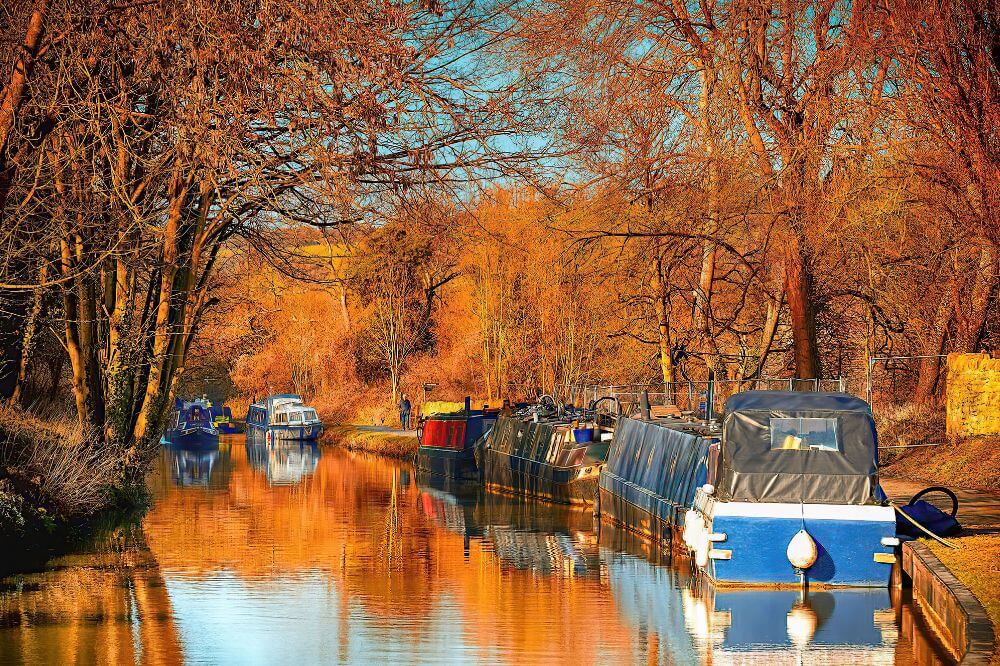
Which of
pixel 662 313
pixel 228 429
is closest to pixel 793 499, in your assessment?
pixel 662 313

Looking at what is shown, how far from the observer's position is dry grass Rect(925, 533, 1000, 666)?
1400 centimetres

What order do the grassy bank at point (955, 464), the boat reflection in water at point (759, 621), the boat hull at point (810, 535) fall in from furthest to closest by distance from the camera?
the grassy bank at point (955, 464) < the boat hull at point (810, 535) < the boat reflection in water at point (759, 621)

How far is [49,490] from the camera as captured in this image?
22.2 meters

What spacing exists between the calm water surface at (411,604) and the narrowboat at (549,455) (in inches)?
117

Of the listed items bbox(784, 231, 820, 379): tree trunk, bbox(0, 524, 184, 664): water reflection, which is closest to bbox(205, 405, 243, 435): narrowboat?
bbox(784, 231, 820, 379): tree trunk

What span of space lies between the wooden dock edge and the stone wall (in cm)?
1112

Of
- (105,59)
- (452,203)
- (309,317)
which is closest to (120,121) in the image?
(105,59)

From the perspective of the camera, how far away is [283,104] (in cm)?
1576

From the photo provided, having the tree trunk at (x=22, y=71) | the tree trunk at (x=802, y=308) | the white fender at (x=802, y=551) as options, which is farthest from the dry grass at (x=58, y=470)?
the tree trunk at (x=802, y=308)

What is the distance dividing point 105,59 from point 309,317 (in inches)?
2688

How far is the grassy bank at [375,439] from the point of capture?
52.8m

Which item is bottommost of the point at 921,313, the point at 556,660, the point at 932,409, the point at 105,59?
the point at 556,660

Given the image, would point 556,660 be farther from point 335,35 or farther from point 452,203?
point 452,203

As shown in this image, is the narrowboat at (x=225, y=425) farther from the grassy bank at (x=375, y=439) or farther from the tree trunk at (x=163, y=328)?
the tree trunk at (x=163, y=328)
